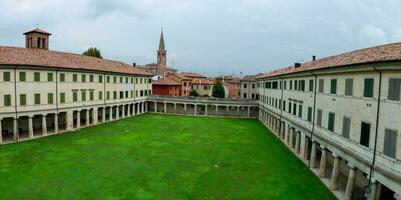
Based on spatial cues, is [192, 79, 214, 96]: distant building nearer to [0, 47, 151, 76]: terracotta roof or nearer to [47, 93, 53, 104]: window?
[0, 47, 151, 76]: terracotta roof

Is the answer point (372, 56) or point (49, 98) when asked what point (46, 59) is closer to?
point (49, 98)

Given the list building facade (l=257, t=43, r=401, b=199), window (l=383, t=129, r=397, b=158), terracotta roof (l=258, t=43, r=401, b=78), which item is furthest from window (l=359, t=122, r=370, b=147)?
terracotta roof (l=258, t=43, r=401, b=78)

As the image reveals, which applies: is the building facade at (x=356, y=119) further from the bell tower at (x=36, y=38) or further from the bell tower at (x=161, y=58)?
the bell tower at (x=161, y=58)

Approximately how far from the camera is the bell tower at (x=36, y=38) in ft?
177

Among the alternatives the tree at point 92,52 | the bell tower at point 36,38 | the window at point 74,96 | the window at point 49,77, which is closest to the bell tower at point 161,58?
the tree at point 92,52

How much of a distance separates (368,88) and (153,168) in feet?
61.0

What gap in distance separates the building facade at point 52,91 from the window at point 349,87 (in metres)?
35.5

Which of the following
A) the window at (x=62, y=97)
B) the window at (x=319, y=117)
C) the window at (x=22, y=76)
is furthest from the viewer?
the window at (x=62, y=97)

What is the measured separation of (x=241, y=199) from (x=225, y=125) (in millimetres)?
36064

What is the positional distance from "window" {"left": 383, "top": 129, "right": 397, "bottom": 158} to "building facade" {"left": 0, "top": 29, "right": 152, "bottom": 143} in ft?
125

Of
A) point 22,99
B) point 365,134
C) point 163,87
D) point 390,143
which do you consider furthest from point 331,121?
point 163,87

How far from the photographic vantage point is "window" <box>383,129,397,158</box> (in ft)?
52.9

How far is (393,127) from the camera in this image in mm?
16281

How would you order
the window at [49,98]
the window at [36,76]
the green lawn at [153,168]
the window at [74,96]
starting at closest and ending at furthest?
the green lawn at [153,168] → the window at [36,76] → the window at [49,98] → the window at [74,96]
